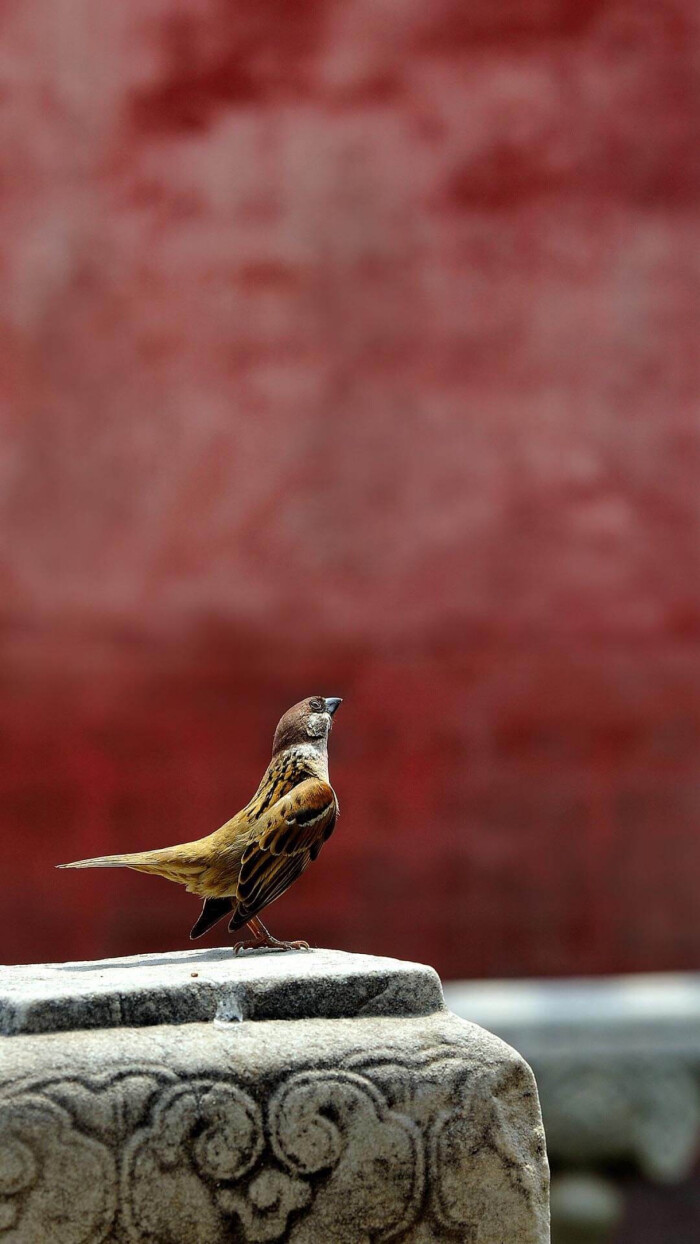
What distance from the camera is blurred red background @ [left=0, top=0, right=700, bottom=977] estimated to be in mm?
3846

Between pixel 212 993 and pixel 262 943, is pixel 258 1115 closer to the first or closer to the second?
pixel 212 993

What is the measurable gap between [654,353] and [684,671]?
2.89 feet

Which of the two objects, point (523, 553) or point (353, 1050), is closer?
point (353, 1050)

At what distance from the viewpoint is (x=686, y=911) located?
3.95 metres

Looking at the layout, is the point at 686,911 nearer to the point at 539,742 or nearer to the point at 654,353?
the point at 539,742

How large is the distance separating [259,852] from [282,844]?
1.5 inches

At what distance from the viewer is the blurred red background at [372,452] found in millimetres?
3846

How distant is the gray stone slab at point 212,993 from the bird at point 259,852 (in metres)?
0.11

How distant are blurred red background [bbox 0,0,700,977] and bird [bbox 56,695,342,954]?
149cm

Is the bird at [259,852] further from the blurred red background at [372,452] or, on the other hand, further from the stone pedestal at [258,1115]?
the blurred red background at [372,452]

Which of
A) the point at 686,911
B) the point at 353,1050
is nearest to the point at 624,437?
the point at 686,911

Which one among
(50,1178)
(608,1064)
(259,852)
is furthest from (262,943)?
(608,1064)

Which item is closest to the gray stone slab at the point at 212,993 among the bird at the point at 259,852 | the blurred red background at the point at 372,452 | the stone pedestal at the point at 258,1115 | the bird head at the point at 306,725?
the stone pedestal at the point at 258,1115

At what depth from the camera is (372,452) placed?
13.0 feet
